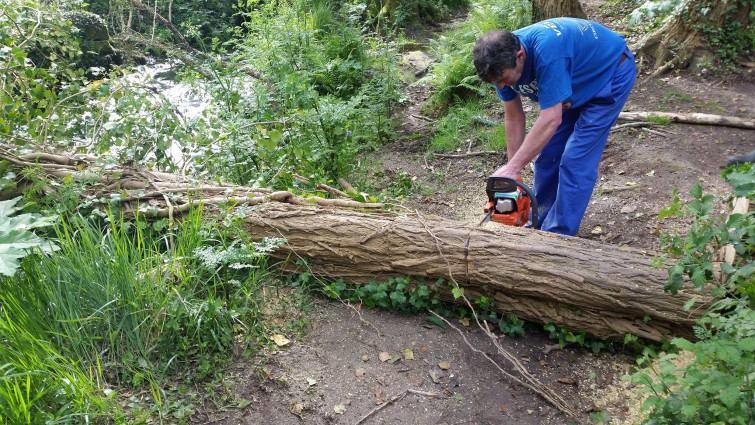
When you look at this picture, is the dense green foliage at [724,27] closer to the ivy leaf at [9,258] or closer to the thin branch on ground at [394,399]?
the thin branch on ground at [394,399]

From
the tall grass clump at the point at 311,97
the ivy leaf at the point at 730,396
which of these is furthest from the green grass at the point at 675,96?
the ivy leaf at the point at 730,396

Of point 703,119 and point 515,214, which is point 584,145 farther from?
point 703,119

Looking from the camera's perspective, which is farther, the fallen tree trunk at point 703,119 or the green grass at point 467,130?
the green grass at point 467,130

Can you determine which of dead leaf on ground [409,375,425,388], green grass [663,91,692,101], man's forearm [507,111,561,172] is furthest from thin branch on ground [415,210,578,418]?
green grass [663,91,692,101]

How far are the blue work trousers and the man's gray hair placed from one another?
898mm

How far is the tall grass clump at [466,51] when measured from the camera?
24.6 ft

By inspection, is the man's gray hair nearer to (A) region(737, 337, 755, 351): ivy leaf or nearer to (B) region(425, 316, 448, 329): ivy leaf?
(B) region(425, 316, 448, 329): ivy leaf

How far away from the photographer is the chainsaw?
3490 mm

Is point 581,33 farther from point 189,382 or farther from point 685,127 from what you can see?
point 189,382

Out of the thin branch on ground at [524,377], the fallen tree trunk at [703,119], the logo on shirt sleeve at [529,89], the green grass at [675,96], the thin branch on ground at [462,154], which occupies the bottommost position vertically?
the thin branch on ground at [524,377]

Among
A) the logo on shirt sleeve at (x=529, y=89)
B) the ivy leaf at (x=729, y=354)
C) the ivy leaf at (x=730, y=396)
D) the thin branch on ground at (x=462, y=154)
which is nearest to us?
the ivy leaf at (x=730, y=396)

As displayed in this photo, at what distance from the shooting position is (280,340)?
3.16 m

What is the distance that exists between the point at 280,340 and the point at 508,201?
71.9 inches

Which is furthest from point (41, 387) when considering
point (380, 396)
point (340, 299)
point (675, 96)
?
point (675, 96)
